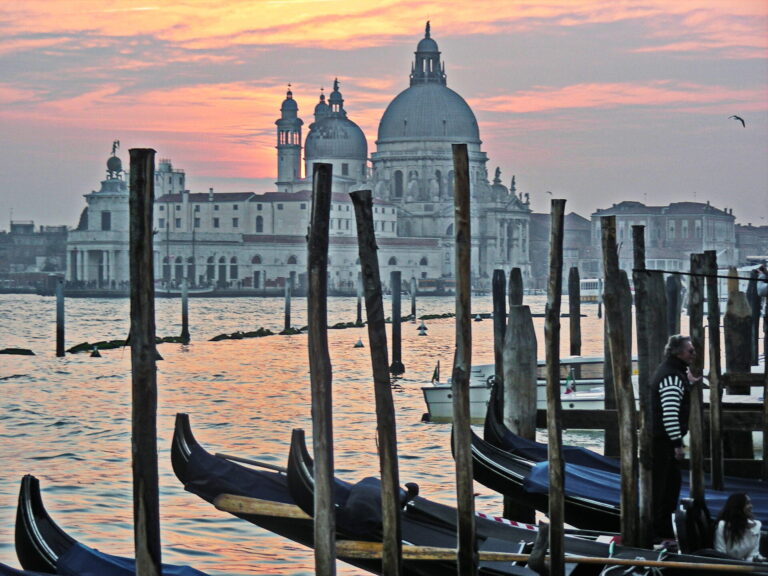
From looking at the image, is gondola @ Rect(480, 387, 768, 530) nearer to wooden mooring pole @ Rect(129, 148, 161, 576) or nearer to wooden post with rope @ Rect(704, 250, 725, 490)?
wooden post with rope @ Rect(704, 250, 725, 490)

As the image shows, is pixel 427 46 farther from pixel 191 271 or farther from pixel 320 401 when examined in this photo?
pixel 320 401

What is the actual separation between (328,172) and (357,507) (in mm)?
1436

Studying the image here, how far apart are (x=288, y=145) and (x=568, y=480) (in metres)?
94.3

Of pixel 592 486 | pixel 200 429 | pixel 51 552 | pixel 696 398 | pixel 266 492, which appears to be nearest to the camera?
pixel 51 552

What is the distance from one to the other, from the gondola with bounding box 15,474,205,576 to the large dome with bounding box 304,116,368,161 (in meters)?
88.6

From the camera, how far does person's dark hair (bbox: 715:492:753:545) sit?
5504 mm

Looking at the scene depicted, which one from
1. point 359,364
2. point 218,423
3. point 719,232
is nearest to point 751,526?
point 218,423

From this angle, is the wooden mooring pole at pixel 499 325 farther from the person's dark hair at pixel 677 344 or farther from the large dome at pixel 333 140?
the large dome at pixel 333 140

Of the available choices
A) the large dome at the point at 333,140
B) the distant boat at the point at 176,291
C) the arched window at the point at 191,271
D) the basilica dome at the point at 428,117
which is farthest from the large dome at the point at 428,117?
the distant boat at the point at 176,291

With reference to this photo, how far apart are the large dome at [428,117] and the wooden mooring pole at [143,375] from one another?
280 feet

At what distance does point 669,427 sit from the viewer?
6160 millimetres

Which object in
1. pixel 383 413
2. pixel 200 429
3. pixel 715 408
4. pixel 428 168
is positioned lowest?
pixel 200 429

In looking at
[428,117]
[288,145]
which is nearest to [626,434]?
[428,117]

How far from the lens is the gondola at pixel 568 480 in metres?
6.38
